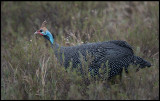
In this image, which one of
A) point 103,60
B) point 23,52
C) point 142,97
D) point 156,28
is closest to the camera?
point 142,97

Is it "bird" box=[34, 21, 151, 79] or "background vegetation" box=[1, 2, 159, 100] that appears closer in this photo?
"background vegetation" box=[1, 2, 159, 100]

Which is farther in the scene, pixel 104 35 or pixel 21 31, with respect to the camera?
pixel 21 31

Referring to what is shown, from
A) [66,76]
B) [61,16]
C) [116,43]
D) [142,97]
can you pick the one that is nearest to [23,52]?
Result: [66,76]

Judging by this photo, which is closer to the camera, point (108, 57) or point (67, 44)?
point (108, 57)

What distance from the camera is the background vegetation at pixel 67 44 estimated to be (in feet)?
12.1

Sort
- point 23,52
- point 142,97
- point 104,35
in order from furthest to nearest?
point 104,35, point 23,52, point 142,97

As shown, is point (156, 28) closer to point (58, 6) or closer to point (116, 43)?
point (116, 43)

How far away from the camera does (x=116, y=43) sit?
453cm

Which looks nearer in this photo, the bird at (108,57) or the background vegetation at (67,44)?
the background vegetation at (67,44)

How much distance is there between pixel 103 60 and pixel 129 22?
3.44m

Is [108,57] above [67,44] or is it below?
below

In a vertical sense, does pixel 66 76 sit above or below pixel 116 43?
below

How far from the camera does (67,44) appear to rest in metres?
5.34

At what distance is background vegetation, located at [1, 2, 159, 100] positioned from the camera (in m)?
3.69
